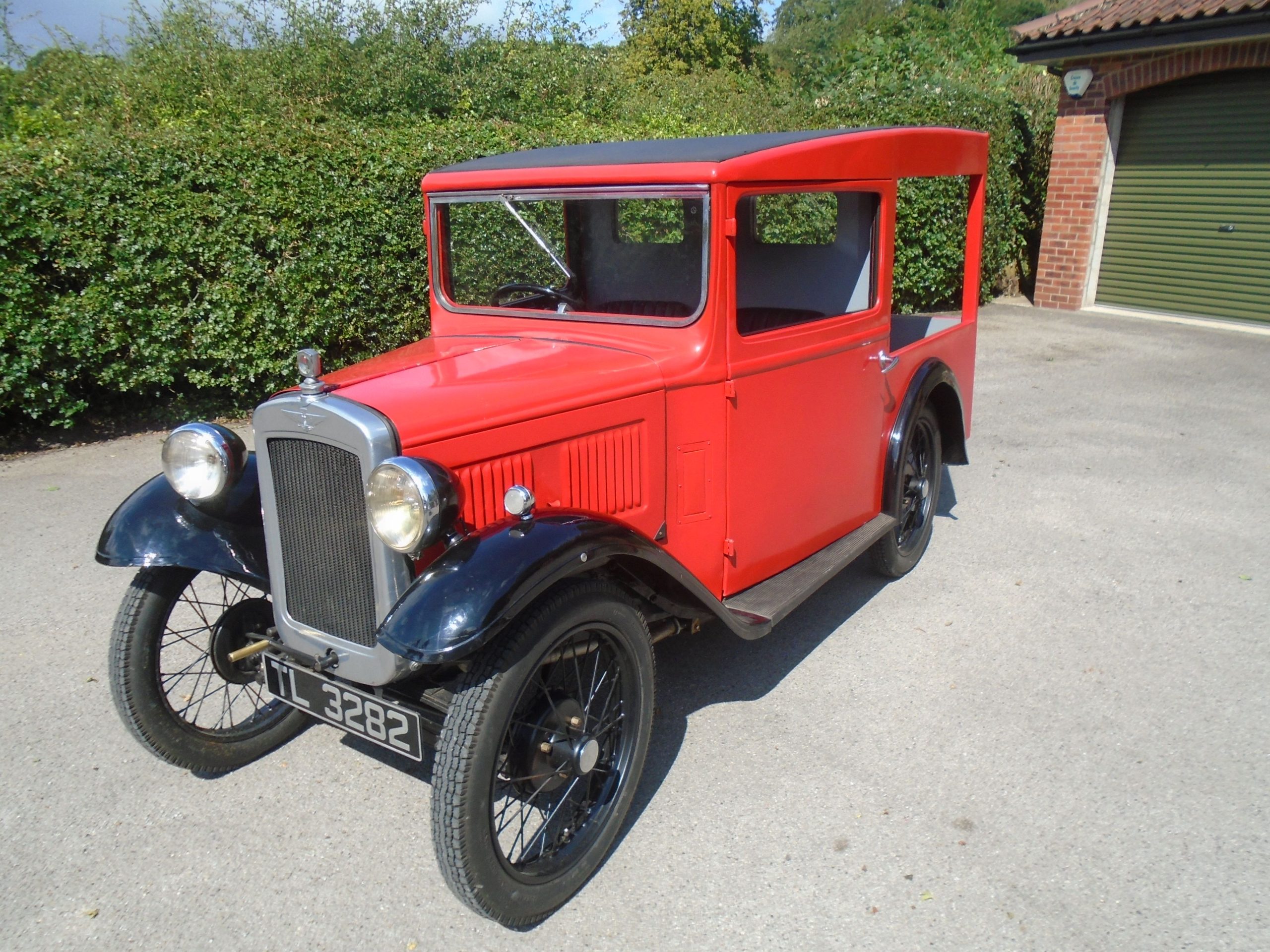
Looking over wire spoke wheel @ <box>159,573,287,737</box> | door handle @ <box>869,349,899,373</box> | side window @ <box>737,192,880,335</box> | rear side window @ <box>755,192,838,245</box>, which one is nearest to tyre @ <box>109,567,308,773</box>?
wire spoke wheel @ <box>159,573,287,737</box>

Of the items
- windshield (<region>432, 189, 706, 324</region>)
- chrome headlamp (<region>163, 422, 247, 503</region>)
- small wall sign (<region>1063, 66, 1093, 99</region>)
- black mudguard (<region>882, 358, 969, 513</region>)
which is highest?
small wall sign (<region>1063, 66, 1093, 99</region>)

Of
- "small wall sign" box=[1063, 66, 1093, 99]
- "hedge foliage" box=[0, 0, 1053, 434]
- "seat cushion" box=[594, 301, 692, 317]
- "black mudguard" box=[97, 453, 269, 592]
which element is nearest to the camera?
"black mudguard" box=[97, 453, 269, 592]

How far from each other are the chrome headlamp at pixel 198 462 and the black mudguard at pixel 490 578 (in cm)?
80

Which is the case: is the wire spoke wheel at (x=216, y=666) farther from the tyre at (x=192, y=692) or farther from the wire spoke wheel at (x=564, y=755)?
the wire spoke wheel at (x=564, y=755)

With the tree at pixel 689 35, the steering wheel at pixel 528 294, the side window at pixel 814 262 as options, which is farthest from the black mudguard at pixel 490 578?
the tree at pixel 689 35

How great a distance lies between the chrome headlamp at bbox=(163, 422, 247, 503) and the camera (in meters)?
2.59

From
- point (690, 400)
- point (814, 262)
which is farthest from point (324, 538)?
point (814, 262)

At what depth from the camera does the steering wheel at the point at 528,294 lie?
3346 mm

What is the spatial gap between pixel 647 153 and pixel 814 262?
0.98 meters

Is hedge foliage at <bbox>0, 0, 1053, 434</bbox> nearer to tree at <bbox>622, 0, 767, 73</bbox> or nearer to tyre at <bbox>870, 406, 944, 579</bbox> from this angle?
tyre at <bbox>870, 406, 944, 579</bbox>

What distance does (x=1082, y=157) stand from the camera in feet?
34.1

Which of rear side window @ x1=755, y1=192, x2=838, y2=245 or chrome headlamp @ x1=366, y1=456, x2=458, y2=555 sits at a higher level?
rear side window @ x1=755, y1=192, x2=838, y2=245

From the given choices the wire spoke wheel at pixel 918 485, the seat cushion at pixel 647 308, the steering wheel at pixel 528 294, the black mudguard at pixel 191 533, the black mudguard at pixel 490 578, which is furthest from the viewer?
the wire spoke wheel at pixel 918 485

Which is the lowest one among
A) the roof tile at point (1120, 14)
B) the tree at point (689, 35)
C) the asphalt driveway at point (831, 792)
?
the asphalt driveway at point (831, 792)
